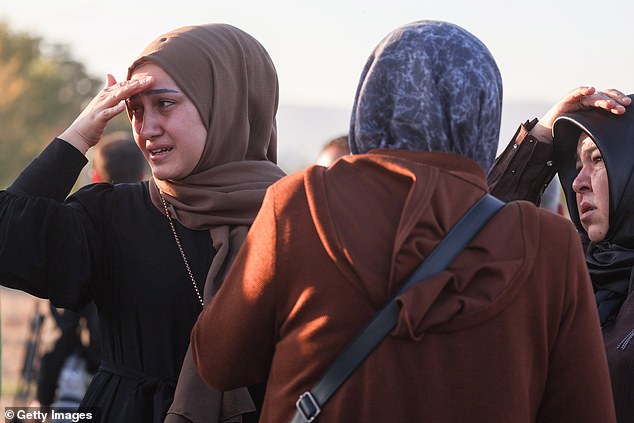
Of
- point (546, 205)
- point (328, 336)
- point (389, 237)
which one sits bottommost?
point (546, 205)

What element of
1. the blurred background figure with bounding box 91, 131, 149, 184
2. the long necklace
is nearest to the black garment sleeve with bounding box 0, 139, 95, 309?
the long necklace

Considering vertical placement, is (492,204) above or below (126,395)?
above

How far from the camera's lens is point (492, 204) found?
85.0 inches

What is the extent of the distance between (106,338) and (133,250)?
287 mm

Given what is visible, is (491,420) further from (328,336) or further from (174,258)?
(174,258)

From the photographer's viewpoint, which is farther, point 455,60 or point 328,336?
point 455,60

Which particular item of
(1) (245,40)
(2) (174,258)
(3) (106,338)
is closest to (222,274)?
(2) (174,258)

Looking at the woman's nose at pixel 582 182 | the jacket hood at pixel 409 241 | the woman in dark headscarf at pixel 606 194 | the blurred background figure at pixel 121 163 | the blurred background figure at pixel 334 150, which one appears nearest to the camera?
the jacket hood at pixel 409 241

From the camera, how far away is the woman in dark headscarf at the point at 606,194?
3.23 m

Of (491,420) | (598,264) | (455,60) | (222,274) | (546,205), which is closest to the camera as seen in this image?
(491,420)

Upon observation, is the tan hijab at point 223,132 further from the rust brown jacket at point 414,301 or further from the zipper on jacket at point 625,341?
the zipper on jacket at point 625,341

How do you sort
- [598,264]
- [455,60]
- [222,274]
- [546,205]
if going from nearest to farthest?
[455,60] < [222,274] < [598,264] < [546,205]

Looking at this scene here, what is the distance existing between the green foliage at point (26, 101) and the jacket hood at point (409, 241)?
4819cm

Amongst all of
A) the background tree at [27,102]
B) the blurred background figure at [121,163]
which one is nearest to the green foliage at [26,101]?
the background tree at [27,102]
